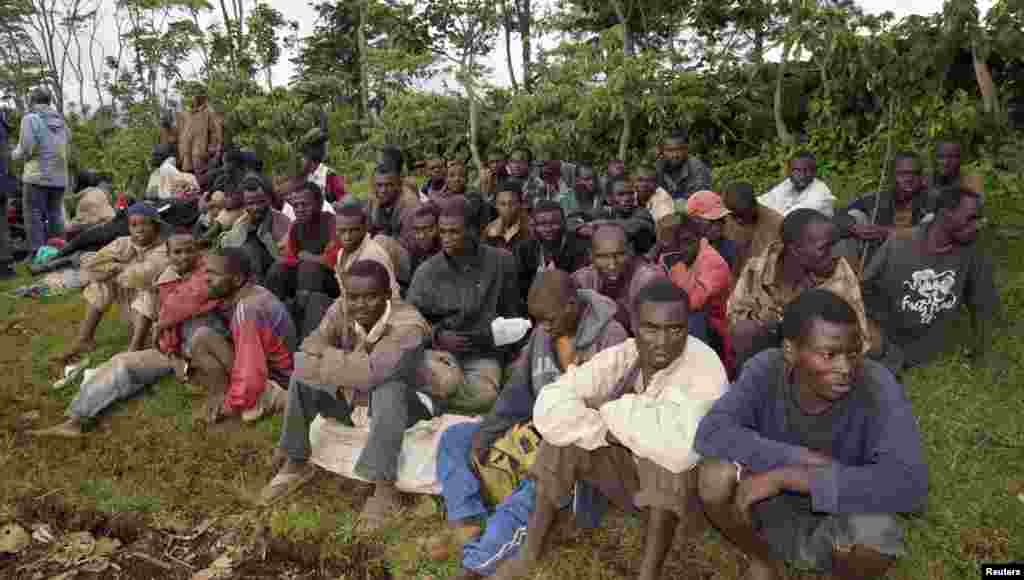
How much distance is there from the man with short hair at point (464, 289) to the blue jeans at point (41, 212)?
601 cm

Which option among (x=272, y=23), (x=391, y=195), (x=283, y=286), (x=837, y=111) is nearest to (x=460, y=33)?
(x=837, y=111)

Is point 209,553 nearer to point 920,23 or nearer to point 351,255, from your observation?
point 351,255

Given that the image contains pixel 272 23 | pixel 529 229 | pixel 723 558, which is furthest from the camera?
pixel 272 23

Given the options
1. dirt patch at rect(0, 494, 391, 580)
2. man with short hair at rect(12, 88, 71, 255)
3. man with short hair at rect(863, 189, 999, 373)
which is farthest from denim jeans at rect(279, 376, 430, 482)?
man with short hair at rect(12, 88, 71, 255)

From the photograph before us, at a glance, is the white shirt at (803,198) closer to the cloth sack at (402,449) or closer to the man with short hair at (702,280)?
the man with short hair at (702,280)

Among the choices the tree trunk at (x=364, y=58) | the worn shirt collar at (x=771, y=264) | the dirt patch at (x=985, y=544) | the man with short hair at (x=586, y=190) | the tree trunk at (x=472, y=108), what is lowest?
the dirt patch at (x=985, y=544)

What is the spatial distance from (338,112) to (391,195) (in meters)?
13.0

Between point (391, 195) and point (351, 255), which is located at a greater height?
point (391, 195)

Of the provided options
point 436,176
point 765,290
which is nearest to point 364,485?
point 765,290

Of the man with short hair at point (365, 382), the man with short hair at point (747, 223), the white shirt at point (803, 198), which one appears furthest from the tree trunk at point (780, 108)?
the man with short hair at point (365, 382)

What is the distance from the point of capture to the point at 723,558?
262 cm

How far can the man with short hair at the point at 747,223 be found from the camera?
4.28 m

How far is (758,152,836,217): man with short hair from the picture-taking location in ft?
17.1

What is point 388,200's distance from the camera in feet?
18.1
